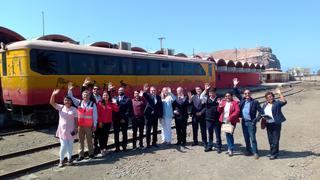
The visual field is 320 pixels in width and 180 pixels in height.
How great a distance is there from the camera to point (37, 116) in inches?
523

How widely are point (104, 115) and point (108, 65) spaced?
761 centimetres

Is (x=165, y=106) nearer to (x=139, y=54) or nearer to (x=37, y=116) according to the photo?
(x=37, y=116)

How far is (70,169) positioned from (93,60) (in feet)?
27.2

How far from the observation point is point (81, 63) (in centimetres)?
1480

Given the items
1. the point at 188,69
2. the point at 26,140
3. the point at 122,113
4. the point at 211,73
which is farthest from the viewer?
the point at 211,73

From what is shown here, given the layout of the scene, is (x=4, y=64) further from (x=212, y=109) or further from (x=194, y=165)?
(x=194, y=165)

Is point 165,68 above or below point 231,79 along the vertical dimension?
above

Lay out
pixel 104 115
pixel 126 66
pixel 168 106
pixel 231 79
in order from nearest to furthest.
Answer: pixel 104 115 → pixel 168 106 → pixel 126 66 → pixel 231 79

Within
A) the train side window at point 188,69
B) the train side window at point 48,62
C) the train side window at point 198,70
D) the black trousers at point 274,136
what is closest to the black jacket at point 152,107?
the black trousers at point 274,136

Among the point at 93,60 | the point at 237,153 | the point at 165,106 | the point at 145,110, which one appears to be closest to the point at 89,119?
the point at 145,110

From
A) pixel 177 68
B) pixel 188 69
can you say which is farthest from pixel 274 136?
pixel 188 69

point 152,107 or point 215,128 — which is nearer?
point 215,128

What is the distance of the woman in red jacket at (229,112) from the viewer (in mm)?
8633

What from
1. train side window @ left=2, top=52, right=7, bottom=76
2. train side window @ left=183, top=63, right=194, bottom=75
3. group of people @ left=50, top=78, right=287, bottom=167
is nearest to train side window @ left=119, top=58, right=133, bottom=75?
train side window @ left=2, top=52, right=7, bottom=76
